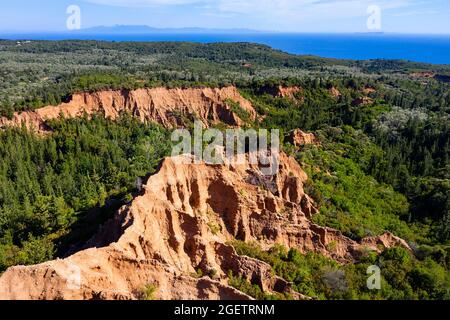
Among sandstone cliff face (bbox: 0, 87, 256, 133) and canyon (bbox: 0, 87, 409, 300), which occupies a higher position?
sandstone cliff face (bbox: 0, 87, 256, 133)

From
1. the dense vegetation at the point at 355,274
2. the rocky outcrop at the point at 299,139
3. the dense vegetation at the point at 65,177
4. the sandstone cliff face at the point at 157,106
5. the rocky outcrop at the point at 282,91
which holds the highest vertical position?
the rocky outcrop at the point at 282,91

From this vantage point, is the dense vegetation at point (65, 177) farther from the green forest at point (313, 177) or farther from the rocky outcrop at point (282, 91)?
the rocky outcrop at point (282, 91)

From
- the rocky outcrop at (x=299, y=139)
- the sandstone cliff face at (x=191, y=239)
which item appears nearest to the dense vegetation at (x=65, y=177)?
the sandstone cliff face at (x=191, y=239)

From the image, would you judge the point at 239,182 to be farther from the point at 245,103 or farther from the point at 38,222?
the point at 245,103

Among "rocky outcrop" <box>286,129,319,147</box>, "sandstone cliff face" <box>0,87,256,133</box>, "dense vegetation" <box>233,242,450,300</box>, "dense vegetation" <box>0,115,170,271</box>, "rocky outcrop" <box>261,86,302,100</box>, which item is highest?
"rocky outcrop" <box>261,86,302,100</box>

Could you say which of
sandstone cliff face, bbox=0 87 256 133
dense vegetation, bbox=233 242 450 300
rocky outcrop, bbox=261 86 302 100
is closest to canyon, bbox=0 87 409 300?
dense vegetation, bbox=233 242 450 300

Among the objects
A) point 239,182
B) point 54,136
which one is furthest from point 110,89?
point 239,182

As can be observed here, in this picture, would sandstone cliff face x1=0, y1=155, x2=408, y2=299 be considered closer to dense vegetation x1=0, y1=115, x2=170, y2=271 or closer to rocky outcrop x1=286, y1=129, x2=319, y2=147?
dense vegetation x1=0, y1=115, x2=170, y2=271

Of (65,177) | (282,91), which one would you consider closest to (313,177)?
(65,177)
